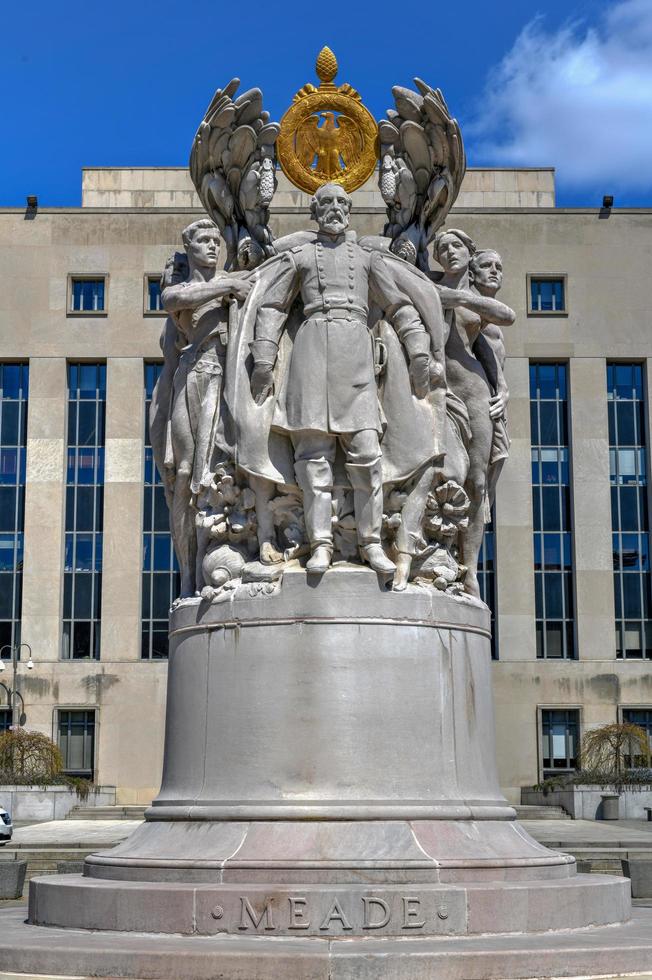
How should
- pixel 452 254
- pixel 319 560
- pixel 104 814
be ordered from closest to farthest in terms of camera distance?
pixel 319 560 → pixel 452 254 → pixel 104 814

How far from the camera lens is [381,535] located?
1100 cm

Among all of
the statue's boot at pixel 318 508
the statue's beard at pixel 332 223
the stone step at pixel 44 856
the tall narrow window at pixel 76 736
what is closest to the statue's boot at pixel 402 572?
the statue's boot at pixel 318 508

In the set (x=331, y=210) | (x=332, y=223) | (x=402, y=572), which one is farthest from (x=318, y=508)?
(x=331, y=210)

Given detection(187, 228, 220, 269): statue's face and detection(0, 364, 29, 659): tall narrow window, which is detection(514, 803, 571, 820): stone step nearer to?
detection(0, 364, 29, 659): tall narrow window

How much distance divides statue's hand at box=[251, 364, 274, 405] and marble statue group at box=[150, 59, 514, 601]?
2 cm

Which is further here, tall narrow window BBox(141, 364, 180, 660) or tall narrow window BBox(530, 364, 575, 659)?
tall narrow window BBox(530, 364, 575, 659)

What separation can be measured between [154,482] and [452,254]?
155ft

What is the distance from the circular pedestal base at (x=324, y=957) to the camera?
819cm

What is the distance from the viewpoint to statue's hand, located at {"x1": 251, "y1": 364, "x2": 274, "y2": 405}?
11.2 m

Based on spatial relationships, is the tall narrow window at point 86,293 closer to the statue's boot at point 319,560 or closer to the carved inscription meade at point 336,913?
the statue's boot at point 319,560

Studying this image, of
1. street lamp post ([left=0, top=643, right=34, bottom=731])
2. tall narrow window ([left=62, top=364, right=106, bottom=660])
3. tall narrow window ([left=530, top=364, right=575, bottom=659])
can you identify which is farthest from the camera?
tall narrow window ([left=62, top=364, right=106, bottom=660])

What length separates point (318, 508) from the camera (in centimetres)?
1077

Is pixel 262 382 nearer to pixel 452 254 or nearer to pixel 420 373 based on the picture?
pixel 420 373

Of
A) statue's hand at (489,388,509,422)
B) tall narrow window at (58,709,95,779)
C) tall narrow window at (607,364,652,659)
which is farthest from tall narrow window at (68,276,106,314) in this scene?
statue's hand at (489,388,509,422)
